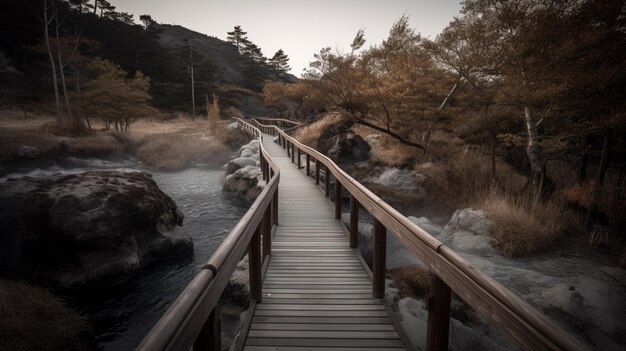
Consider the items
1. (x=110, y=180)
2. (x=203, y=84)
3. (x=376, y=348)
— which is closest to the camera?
(x=376, y=348)

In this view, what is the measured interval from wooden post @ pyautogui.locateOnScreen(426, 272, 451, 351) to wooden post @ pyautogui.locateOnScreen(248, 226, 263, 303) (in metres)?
1.85

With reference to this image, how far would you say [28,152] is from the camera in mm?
16875

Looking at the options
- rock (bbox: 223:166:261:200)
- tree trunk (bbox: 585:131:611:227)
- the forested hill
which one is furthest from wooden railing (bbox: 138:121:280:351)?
the forested hill

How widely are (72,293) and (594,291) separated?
10.0 metres

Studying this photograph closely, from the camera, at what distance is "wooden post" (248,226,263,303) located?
3.28m

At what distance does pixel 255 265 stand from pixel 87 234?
16.0ft

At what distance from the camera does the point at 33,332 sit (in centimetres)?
431

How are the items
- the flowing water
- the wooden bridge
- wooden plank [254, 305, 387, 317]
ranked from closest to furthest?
the wooden bridge
wooden plank [254, 305, 387, 317]
the flowing water

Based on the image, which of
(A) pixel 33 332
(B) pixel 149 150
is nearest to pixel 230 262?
(A) pixel 33 332

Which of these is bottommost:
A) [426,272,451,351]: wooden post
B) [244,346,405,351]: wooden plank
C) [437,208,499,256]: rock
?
[437,208,499,256]: rock

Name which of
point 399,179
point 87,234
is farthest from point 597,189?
point 87,234

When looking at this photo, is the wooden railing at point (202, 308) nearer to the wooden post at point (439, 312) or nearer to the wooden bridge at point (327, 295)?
the wooden bridge at point (327, 295)

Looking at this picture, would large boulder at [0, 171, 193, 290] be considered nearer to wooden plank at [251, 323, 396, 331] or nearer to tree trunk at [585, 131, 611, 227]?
wooden plank at [251, 323, 396, 331]

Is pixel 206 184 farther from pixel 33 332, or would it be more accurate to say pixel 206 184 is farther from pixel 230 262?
pixel 230 262
